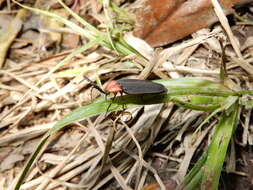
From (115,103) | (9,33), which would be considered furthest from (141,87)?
(9,33)

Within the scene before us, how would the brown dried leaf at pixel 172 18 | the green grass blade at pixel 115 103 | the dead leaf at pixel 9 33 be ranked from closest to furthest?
the green grass blade at pixel 115 103 → the brown dried leaf at pixel 172 18 → the dead leaf at pixel 9 33

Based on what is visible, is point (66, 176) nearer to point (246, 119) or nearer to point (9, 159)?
point (9, 159)

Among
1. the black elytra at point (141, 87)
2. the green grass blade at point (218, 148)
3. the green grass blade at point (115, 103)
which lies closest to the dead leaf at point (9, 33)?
the green grass blade at point (115, 103)

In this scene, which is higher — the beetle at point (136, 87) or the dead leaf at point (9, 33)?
the dead leaf at point (9, 33)

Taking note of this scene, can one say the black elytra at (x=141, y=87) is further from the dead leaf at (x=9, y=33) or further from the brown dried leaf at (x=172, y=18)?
the dead leaf at (x=9, y=33)

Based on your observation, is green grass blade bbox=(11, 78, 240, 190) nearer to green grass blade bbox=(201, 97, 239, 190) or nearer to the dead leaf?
green grass blade bbox=(201, 97, 239, 190)

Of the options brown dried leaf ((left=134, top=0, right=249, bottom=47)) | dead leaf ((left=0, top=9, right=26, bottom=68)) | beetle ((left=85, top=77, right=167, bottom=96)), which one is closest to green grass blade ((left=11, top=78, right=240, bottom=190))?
beetle ((left=85, top=77, right=167, bottom=96))

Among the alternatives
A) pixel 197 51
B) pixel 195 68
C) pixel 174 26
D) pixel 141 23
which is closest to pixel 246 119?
pixel 195 68

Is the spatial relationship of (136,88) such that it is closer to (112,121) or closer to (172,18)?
(112,121)
